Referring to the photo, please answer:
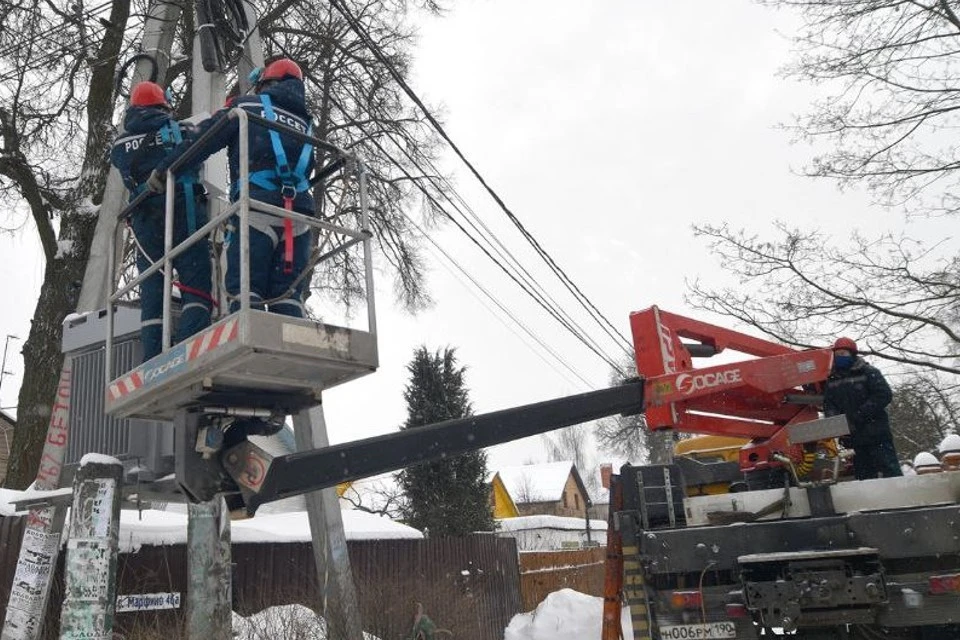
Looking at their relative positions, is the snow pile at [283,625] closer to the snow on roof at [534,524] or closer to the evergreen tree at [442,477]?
the evergreen tree at [442,477]

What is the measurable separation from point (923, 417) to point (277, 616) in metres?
12.1

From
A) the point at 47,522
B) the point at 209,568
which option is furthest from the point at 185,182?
the point at 209,568

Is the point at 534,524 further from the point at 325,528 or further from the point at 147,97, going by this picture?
the point at 147,97

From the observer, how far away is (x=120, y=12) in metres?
10.7

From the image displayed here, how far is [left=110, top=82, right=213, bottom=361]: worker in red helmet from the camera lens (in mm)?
4184

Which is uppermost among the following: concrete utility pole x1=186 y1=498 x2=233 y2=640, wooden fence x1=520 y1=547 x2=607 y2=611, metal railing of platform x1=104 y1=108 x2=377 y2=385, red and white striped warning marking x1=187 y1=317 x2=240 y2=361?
metal railing of platform x1=104 y1=108 x2=377 y2=385

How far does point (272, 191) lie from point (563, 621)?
11.8 metres

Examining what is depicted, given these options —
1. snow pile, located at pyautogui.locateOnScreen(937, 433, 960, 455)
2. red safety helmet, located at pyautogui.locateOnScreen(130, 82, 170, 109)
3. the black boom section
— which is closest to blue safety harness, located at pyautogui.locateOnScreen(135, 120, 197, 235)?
red safety helmet, located at pyautogui.locateOnScreen(130, 82, 170, 109)

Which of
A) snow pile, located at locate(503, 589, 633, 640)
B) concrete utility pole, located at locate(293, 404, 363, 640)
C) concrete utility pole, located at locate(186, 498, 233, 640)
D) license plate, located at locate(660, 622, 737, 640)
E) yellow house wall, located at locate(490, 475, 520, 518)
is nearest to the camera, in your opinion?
license plate, located at locate(660, 622, 737, 640)

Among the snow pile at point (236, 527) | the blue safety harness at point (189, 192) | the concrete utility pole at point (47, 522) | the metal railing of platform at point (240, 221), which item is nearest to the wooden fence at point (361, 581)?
the snow pile at point (236, 527)

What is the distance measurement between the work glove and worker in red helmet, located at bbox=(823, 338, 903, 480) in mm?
4751

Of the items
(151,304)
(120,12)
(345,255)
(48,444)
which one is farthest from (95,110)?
(151,304)

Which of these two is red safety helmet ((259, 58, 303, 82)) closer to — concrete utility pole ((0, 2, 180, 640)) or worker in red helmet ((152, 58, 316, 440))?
worker in red helmet ((152, 58, 316, 440))

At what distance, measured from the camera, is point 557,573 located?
18.8 m
